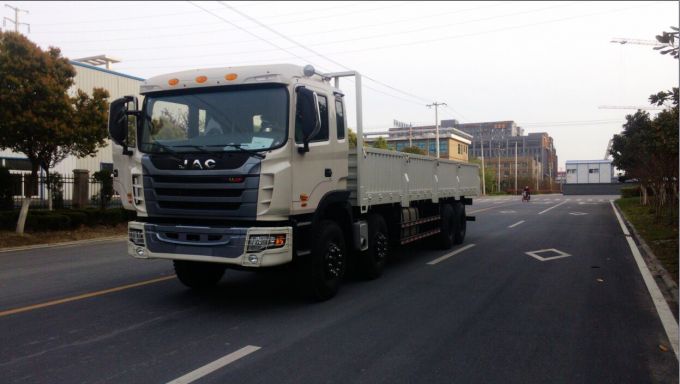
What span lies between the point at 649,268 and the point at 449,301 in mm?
5324

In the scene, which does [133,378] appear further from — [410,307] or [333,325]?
[410,307]

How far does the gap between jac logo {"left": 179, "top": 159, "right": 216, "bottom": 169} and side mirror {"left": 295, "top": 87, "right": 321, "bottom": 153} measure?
105cm

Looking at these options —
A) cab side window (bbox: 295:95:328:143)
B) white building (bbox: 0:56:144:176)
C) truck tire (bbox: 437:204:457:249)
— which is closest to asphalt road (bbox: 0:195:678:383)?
cab side window (bbox: 295:95:328:143)

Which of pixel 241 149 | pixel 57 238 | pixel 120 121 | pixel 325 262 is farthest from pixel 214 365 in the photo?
pixel 57 238

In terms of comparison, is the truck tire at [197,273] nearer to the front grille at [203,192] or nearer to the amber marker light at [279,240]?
the front grille at [203,192]

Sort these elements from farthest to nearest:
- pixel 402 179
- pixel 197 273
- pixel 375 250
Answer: pixel 402 179 → pixel 375 250 → pixel 197 273

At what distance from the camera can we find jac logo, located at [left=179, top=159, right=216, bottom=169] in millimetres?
6094

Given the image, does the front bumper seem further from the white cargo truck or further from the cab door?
the cab door

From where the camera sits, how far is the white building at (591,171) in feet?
288

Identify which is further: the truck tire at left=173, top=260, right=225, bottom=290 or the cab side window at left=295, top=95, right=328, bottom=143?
the truck tire at left=173, top=260, right=225, bottom=290

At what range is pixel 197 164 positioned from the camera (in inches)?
242

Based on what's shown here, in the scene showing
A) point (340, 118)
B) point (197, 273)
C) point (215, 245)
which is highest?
point (340, 118)

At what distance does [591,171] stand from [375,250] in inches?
3547

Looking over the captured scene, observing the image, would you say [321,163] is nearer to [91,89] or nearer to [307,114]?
[307,114]
